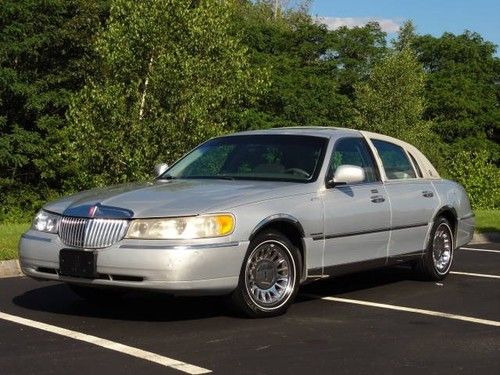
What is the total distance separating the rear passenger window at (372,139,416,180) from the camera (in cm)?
911

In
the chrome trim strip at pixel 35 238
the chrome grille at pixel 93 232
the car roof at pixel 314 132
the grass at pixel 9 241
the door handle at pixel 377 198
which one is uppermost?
the car roof at pixel 314 132

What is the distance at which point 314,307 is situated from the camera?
800 centimetres

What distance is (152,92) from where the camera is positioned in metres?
22.3

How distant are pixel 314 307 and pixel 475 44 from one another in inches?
2394

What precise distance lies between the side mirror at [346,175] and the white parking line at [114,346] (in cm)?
258

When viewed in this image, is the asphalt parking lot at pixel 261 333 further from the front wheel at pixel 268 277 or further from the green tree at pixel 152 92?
A: the green tree at pixel 152 92

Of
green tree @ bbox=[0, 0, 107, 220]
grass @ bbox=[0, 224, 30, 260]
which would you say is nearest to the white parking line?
grass @ bbox=[0, 224, 30, 260]

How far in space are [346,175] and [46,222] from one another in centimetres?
253

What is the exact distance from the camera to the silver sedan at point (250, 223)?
22.4 ft

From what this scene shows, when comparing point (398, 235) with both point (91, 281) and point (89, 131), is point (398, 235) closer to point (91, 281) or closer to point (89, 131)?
point (91, 281)

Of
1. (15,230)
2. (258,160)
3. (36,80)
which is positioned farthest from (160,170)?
(36,80)

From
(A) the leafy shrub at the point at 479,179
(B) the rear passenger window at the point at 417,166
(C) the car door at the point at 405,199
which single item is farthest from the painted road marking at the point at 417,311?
(A) the leafy shrub at the point at 479,179

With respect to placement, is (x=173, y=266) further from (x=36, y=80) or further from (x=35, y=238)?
(x=36, y=80)

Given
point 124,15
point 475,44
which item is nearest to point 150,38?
point 124,15
